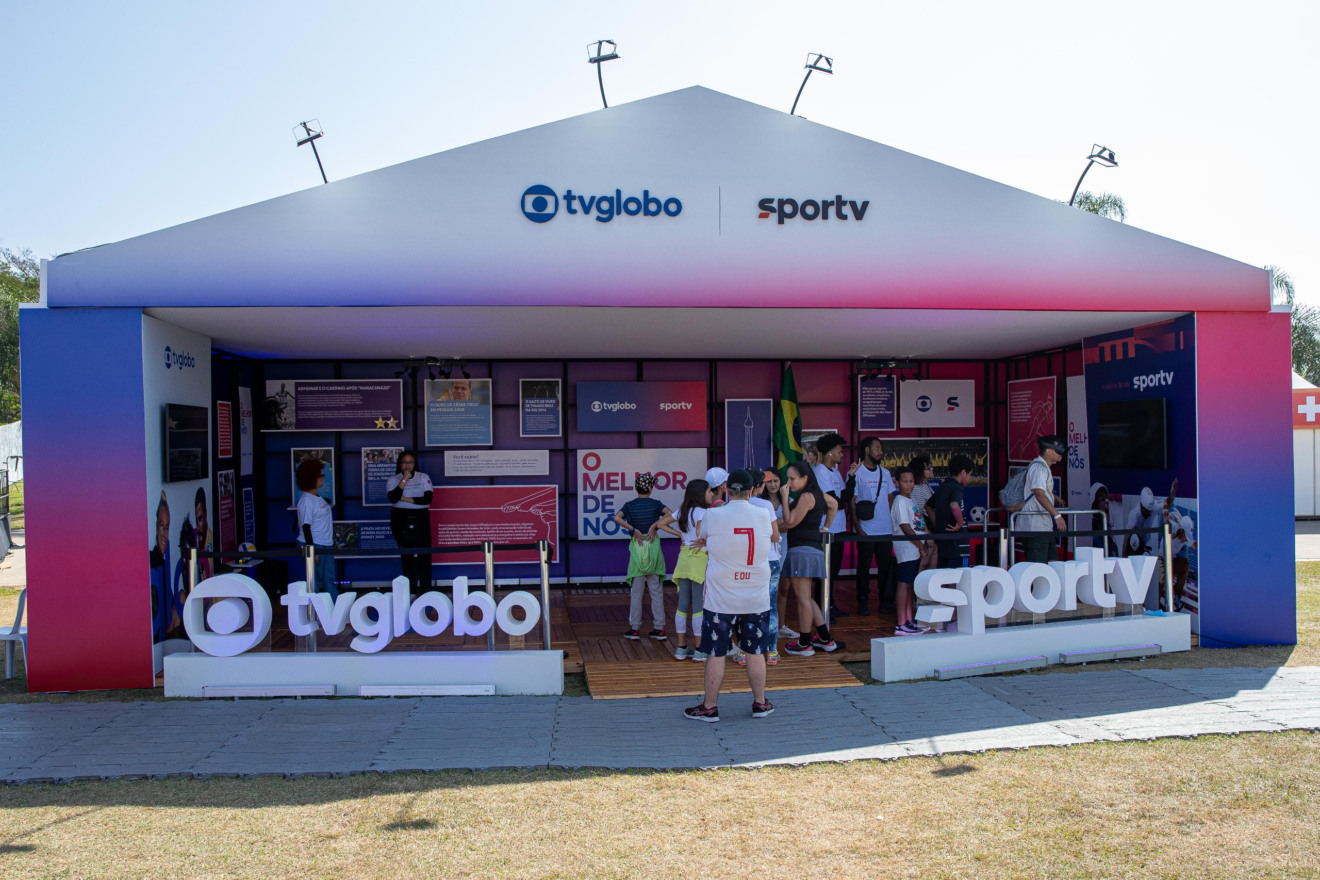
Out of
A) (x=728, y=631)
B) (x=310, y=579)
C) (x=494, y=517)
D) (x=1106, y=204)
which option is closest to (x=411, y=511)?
(x=494, y=517)

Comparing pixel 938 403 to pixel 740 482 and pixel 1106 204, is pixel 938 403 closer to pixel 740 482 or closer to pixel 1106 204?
pixel 740 482

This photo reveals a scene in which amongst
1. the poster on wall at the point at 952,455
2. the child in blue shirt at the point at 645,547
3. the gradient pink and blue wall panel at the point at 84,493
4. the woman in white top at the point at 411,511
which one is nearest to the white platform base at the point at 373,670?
the gradient pink and blue wall panel at the point at 84,493

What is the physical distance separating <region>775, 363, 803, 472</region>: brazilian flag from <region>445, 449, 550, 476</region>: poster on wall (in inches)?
114

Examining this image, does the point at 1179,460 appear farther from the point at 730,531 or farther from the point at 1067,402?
the point at 730,531

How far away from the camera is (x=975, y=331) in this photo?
8555mm

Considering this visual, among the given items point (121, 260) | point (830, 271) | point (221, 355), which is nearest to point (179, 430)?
point (121, 260)

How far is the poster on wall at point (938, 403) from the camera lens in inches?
438

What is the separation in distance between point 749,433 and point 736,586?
5.52m

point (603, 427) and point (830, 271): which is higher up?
point (830, 271)

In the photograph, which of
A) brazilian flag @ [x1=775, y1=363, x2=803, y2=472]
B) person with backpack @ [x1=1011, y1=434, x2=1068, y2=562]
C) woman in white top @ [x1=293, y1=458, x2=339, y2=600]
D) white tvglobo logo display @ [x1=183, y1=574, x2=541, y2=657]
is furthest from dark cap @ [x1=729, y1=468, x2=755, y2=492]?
brazilian flag @ [x1=775, y1=363, x2=803, y2=472]

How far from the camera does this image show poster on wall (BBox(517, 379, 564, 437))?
1055cm

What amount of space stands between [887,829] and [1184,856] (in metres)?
1.25

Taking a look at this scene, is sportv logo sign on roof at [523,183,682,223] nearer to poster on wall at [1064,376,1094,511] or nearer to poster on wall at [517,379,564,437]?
poster on wall at [517,379,564,437]

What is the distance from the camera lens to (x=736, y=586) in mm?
5473
